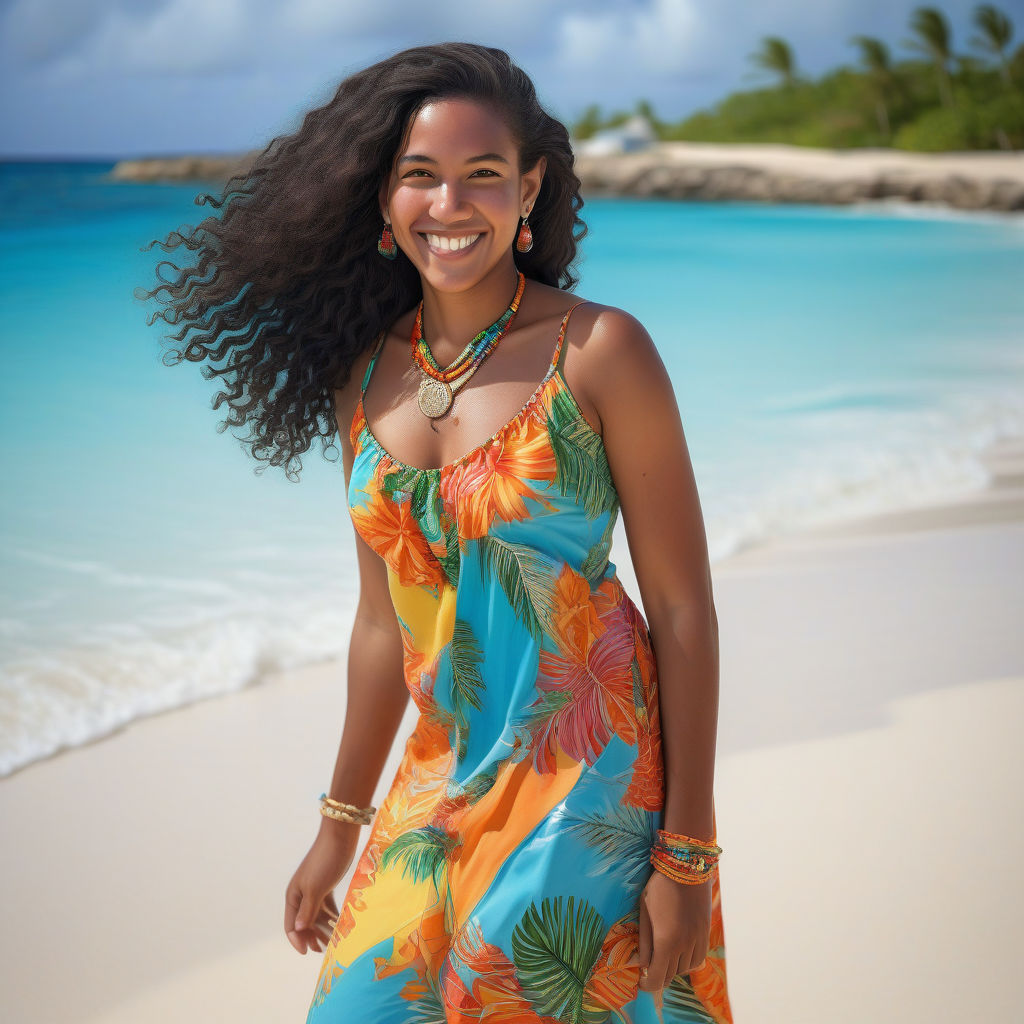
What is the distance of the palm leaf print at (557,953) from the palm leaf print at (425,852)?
0.16m

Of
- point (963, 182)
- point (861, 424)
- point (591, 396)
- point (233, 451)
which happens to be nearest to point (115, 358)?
point (233, 451)

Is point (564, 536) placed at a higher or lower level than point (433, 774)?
higher

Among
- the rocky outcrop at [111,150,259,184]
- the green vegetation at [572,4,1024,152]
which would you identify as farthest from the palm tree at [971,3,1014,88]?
the rocky outcrop at [111,150,259,184]

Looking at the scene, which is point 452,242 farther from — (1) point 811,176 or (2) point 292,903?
(1) point 811,176

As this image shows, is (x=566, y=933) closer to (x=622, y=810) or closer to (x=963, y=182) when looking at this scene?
(x=622, y=810)

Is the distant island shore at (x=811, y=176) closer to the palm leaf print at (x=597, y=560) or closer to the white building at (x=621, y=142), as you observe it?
the white building at (x=621, y=142)

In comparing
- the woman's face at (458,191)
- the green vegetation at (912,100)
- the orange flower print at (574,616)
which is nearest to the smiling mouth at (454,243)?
the woman's face at (458,191)

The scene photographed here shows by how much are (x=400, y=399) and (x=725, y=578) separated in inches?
149

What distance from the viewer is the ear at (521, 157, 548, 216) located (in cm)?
172

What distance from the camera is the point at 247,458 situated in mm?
7789

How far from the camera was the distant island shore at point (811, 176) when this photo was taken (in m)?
31.9

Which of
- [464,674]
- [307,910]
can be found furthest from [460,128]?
[307,910]

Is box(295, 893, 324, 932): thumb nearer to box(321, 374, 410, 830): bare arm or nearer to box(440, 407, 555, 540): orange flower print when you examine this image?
box(321, 374, 410, 830): bare arm

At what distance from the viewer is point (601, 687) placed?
1586 millimetres
